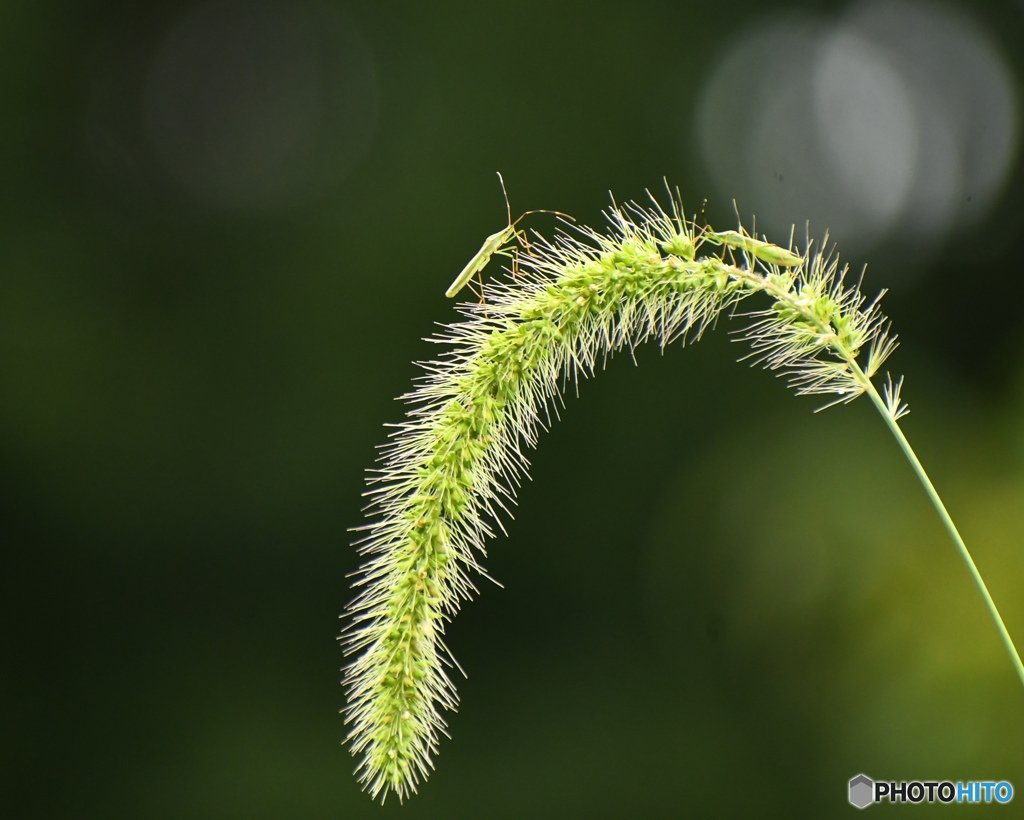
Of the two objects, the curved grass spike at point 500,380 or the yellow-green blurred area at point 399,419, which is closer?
the curved grass spike at point 500,380

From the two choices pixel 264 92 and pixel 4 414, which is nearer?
pixel 4 414

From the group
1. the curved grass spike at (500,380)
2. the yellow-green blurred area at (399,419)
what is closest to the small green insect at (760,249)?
the curved grass spike at (500,380)

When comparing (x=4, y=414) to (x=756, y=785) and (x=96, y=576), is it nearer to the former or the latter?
(x=96, y=576)

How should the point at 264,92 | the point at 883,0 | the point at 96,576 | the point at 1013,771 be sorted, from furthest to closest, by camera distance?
the point at 883,0, the point at 264,92, the point at 96,576, the point at 1013,771


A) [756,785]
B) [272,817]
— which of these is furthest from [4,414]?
[756,785]

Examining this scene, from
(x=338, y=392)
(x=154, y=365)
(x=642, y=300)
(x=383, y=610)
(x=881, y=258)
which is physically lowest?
(x=881, y=258)

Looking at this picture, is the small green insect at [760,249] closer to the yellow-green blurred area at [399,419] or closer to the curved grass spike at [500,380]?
the curved grass spike at [500,380]

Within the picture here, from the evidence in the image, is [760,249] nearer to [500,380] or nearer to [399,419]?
[500,380]

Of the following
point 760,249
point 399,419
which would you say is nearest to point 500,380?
point 760,249
